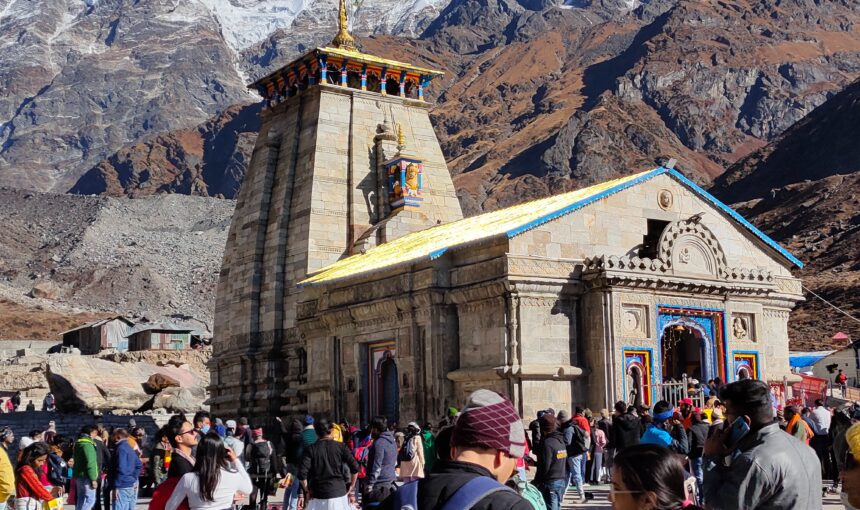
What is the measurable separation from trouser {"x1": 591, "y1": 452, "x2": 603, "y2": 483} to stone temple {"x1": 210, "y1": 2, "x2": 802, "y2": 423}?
3.04 m

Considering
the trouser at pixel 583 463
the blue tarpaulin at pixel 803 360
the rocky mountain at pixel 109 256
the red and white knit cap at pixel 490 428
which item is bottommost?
the trouser at pixel 583 463

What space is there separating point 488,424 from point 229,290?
113 ft

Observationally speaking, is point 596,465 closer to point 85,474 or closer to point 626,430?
point 626,430

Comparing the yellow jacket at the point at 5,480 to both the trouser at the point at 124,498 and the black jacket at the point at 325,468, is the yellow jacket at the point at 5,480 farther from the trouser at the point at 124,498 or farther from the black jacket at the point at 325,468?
the trouser at the point at 124,498

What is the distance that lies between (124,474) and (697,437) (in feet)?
25.9

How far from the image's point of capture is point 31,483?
1288 centimetres

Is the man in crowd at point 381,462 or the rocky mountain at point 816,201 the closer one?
Answer: the man in crowd at point 381,462

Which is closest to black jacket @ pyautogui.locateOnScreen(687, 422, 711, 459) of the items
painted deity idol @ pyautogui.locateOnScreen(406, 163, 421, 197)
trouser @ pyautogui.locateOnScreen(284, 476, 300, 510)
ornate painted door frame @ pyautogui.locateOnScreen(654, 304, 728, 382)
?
trouser @ pyautogui.locateOnScreen(284, 476, 300, 510)

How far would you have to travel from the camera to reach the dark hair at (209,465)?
29.1ft

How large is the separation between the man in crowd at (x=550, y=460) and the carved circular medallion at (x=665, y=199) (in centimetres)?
1509

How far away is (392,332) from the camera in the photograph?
29.1 m

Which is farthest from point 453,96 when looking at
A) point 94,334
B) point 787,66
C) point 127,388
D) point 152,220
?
point 127,388

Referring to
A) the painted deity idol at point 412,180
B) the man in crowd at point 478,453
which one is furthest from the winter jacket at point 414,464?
the painted deity idol at point 412,180

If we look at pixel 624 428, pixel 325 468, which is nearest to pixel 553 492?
pixel 325 468
